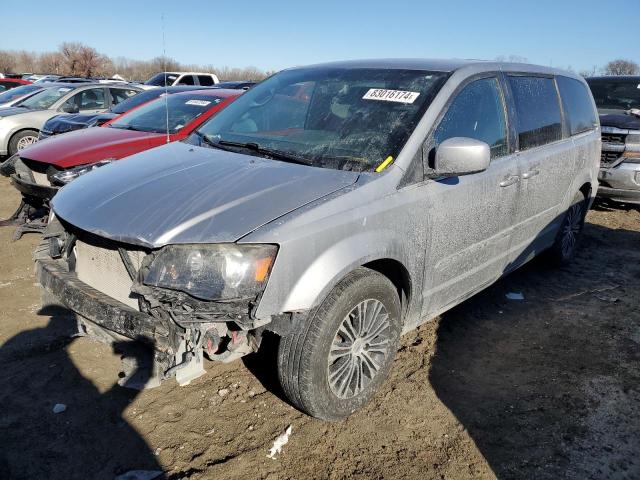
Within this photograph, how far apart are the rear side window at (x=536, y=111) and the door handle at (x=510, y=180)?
0.89 feet

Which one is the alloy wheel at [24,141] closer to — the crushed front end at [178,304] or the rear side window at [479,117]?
the crushed front end at [178,304]

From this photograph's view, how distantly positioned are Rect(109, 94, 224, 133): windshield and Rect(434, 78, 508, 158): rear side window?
377 centimetres

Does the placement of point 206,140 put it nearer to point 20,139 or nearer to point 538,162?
point 538,162

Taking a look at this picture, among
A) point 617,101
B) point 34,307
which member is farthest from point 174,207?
point 617,101

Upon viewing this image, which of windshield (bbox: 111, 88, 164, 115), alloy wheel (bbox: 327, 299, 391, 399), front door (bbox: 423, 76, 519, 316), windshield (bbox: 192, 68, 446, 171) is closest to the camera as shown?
alloy wheel (bbox: 327, 299, 391, 399)

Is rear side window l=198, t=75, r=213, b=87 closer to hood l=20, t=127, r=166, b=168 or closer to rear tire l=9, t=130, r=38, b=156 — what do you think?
rear tire l=9, t=130, r=38, b=156

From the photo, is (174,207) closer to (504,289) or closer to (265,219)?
(265,219)

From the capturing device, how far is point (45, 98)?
11141 millimetres

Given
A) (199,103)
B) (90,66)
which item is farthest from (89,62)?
(199,103)

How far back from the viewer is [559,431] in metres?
2.86

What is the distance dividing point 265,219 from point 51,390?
5.85 ft

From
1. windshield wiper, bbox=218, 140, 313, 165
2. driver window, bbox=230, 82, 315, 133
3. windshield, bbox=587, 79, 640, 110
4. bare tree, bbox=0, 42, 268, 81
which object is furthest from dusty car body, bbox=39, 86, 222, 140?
bare tree, bbox=0, 42, 268, 81

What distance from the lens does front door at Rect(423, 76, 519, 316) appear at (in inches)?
123

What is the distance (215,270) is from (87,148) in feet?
12.7
